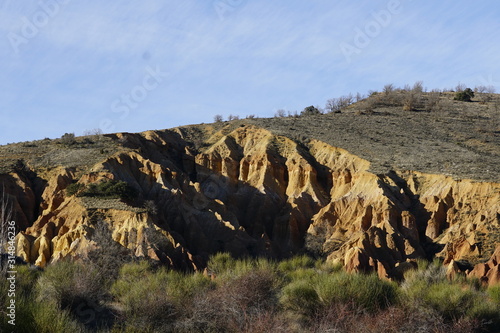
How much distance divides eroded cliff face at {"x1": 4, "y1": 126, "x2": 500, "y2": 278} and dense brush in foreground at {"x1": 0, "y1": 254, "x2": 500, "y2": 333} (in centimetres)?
1424

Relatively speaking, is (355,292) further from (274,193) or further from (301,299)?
(274,193)

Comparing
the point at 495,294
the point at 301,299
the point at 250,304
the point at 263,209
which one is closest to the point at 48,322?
the point at 250,304

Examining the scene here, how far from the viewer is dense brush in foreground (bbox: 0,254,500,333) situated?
43.4 ft

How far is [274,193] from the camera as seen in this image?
52.9 meters

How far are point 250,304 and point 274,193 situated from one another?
1483 inches

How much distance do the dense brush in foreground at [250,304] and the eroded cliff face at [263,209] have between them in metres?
14.2

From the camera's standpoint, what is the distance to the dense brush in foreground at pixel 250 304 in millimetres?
13227

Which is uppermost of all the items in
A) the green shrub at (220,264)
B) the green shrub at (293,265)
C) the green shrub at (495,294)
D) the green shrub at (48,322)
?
the green shrub at (48,322)

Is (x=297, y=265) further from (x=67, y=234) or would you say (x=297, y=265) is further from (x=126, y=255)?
(x=67, y=234)

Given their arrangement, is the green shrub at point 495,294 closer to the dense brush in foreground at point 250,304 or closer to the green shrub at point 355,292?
the dense brush in foreground at point 250,304

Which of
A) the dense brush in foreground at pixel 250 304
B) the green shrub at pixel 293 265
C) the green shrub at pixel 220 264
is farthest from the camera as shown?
the green shrub at pixel 220 264

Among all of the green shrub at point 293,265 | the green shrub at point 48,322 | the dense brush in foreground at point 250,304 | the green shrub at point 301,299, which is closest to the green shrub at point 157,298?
the dense brush in foreground at point 250,304

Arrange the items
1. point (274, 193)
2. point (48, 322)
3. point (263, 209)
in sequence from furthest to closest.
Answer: point (274, 193) → point (263, 209) → point (48, 322)

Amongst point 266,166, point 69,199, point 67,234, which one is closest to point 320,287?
point 67,234
